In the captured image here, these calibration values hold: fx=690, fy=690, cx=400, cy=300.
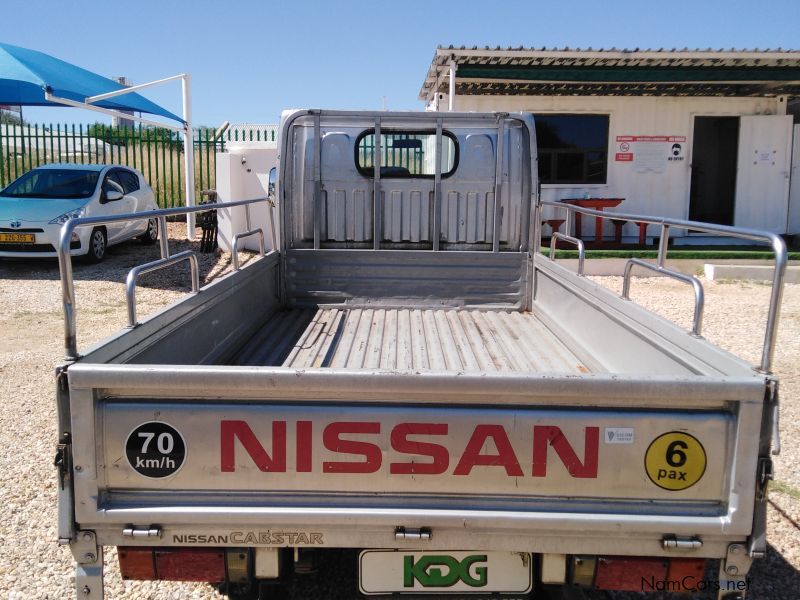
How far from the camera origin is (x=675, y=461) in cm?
208

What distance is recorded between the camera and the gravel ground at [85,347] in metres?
3.13

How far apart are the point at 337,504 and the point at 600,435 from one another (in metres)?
0.83

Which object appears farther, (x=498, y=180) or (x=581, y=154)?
(x=581, y=154)

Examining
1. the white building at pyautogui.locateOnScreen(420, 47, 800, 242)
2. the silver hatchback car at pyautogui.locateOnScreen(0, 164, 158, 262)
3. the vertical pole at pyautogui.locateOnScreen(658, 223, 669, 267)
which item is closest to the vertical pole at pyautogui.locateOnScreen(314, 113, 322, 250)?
the vertical pole at pyautogui.locateOnScreen(658, 223, 669, 267)

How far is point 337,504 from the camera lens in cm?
212

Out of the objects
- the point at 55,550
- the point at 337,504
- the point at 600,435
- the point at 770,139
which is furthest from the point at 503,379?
the point at 770,139

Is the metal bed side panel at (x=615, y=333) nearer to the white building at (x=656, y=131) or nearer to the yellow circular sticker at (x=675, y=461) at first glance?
the yellow circular sticker at (x=675, y=461)

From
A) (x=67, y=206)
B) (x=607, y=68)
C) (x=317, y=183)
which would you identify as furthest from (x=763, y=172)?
(x=67, y=206)

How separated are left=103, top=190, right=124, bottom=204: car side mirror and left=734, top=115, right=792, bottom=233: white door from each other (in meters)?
11.6

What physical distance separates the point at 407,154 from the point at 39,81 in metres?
8.23

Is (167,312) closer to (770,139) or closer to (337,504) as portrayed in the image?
(337,504)

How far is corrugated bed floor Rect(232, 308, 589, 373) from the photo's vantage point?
12.3 feet

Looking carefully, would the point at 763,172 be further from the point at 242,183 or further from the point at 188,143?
the point at 188,143

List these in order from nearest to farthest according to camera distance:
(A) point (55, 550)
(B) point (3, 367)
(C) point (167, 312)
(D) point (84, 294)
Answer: (C) point (167, 312) < (A) point (55, 550) < (B) point (3, 367) < (D) point (84, 294)
